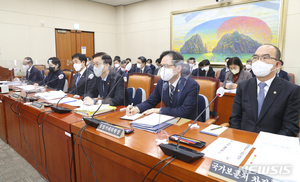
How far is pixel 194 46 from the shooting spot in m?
6.45

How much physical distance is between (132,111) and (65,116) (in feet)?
1.86

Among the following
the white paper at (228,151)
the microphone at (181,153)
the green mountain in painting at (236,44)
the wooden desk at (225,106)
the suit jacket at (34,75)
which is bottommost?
the wooden desk at (225,106)

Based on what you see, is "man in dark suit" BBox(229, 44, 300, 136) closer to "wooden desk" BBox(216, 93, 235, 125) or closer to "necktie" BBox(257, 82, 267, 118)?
"necktie" BBox(257, 82, 267, 118)

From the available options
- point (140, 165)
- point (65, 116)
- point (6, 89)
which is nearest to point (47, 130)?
point (65, 116)

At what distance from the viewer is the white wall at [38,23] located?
573cm

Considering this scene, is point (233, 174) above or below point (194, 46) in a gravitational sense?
below

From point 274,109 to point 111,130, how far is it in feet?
3.80

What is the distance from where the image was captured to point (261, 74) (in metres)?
1.46

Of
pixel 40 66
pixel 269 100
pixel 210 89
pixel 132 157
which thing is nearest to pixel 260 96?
pixel 269 100

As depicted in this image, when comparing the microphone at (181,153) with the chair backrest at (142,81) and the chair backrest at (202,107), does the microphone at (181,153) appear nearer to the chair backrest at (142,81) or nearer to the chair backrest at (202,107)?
the chair backrest at (202,107)

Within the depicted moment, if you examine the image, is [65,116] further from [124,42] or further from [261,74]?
[124,42]

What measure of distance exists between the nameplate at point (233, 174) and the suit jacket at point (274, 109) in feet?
2.81

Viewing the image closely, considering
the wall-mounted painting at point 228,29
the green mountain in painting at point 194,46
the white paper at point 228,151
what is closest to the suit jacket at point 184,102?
the white paper at point 228,151

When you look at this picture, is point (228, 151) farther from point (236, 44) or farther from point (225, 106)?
point (236, 44)
